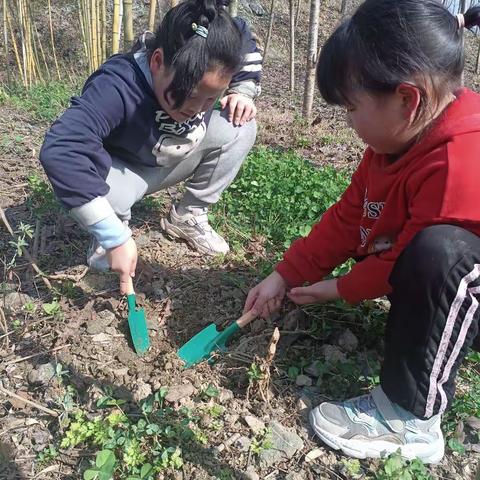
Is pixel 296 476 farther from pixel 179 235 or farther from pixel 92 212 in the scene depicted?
pixel 179 235

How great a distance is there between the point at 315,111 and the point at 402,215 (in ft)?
16.4

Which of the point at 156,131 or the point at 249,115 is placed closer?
the point at 156,131

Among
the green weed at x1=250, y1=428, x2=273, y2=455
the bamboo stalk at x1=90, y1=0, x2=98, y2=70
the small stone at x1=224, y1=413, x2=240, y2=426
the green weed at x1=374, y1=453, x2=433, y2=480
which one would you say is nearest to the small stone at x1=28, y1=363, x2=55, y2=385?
the small stone at x1=224, y1=413, x2=240, y2=426

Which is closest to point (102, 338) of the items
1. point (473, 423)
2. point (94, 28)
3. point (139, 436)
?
point (139, 436)

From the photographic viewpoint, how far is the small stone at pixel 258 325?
6.12ft

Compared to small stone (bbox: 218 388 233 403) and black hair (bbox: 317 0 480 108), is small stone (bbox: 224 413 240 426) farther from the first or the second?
black hair (bbox: 317 0 480 108)

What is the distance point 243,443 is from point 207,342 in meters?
0.41

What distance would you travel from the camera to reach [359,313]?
186cm

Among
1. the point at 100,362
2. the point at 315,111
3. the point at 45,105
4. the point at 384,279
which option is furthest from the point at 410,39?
the point at 315,111

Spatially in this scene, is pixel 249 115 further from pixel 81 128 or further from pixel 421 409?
pixel 421 409

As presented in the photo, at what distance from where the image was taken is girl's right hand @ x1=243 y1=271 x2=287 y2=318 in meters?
1.81

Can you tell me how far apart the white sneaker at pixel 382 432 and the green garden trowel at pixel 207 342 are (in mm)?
454

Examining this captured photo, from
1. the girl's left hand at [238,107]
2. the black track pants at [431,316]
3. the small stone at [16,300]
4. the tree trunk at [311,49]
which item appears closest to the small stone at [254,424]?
the black track pants at [431,316]

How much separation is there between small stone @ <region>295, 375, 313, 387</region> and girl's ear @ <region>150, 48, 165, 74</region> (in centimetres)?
115
